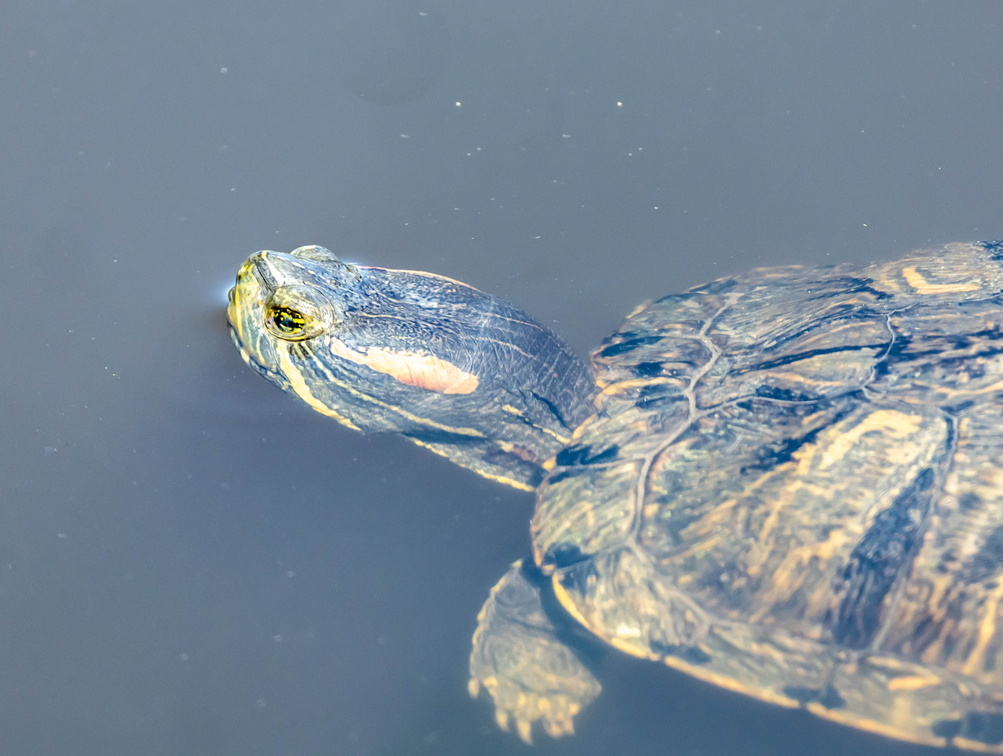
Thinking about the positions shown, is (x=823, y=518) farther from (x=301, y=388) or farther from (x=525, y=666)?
(x=301, y=388)

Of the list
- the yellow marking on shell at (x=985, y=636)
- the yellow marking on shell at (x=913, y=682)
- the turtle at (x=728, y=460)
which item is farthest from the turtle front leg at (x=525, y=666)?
the yellow marking on shell at (x=985, y=636)

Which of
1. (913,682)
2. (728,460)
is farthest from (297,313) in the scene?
(913,682)

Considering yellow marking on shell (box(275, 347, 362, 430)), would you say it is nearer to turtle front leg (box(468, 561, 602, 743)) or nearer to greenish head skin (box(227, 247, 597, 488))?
greenish head skin (box(227, 247, 597, 488))

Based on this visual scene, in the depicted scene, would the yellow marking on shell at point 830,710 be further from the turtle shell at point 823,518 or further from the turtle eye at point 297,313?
the turtle eye at point 297,313

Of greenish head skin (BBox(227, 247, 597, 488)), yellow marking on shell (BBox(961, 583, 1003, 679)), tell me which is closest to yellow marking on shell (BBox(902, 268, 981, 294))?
yellow marking on shell (BBox(961, 583, 1003, 679))

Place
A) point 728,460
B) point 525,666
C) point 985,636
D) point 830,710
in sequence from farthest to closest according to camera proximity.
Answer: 1. point 525,666
2. point 728,460
3. point 830,710
4. point 985,636

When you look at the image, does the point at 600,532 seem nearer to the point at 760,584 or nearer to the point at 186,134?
the point at 760,584
